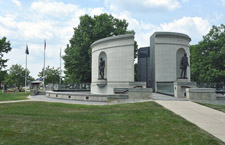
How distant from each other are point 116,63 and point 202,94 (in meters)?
10.3

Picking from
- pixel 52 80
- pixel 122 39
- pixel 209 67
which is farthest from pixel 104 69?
pixel 52 80

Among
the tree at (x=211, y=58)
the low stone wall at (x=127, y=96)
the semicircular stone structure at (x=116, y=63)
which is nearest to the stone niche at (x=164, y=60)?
the semicircular stone structure at (x=116, y=63)

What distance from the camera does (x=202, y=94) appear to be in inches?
534

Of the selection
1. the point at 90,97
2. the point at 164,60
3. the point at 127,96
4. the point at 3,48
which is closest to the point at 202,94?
the point at 127,96

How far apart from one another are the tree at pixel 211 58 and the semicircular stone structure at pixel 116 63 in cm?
2064

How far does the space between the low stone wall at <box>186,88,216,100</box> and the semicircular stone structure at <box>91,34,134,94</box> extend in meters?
7.29

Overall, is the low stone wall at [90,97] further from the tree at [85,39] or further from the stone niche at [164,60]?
the tree at [85,39]

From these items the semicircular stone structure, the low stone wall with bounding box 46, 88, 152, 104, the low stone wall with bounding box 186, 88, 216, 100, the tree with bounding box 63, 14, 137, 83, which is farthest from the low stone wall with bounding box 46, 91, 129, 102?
the tree with bounding box 63, 14, 137, 83

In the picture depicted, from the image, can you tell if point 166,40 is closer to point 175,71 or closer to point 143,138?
point 175,71

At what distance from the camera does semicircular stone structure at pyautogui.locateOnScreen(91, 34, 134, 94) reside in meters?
19.7

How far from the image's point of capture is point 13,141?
5078mm

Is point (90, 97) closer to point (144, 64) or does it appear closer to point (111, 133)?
point (111, 133)

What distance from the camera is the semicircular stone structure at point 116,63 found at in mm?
19719

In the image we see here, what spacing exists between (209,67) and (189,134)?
3230 centimetres
